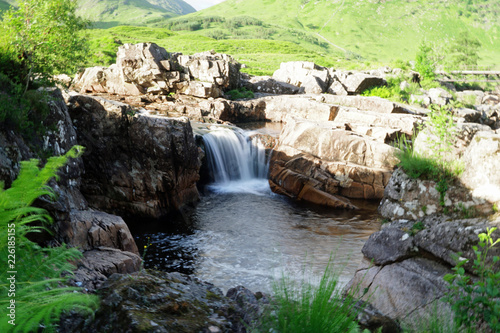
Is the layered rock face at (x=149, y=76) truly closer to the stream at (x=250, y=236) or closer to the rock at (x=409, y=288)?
the stream at (x=250, y=236)

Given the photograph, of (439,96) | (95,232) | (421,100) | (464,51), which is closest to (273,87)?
(421,100)

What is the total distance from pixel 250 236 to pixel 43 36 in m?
8.22

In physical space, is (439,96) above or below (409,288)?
above

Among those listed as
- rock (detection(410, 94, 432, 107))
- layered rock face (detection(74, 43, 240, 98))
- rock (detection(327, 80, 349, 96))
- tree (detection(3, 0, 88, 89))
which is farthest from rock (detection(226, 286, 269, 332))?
rock (detection(327, 80, 349, 96))

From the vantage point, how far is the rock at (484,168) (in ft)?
19.0

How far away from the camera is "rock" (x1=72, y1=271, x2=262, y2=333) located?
3.57 meters

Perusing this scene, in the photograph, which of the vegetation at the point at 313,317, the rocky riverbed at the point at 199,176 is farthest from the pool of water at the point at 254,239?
the vegetation at the point at 313,317

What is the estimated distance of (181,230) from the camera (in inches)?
508

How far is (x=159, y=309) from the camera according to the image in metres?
4.02

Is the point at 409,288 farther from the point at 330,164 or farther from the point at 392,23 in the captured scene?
the point at 392,23

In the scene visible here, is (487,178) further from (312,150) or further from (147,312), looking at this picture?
(312,150)

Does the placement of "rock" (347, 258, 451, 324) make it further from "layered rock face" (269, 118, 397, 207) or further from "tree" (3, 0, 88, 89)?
"layered rock face" (269, 118, 397, 207)

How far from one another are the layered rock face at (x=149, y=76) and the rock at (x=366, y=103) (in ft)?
29.2

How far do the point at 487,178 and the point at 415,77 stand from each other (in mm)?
34538
